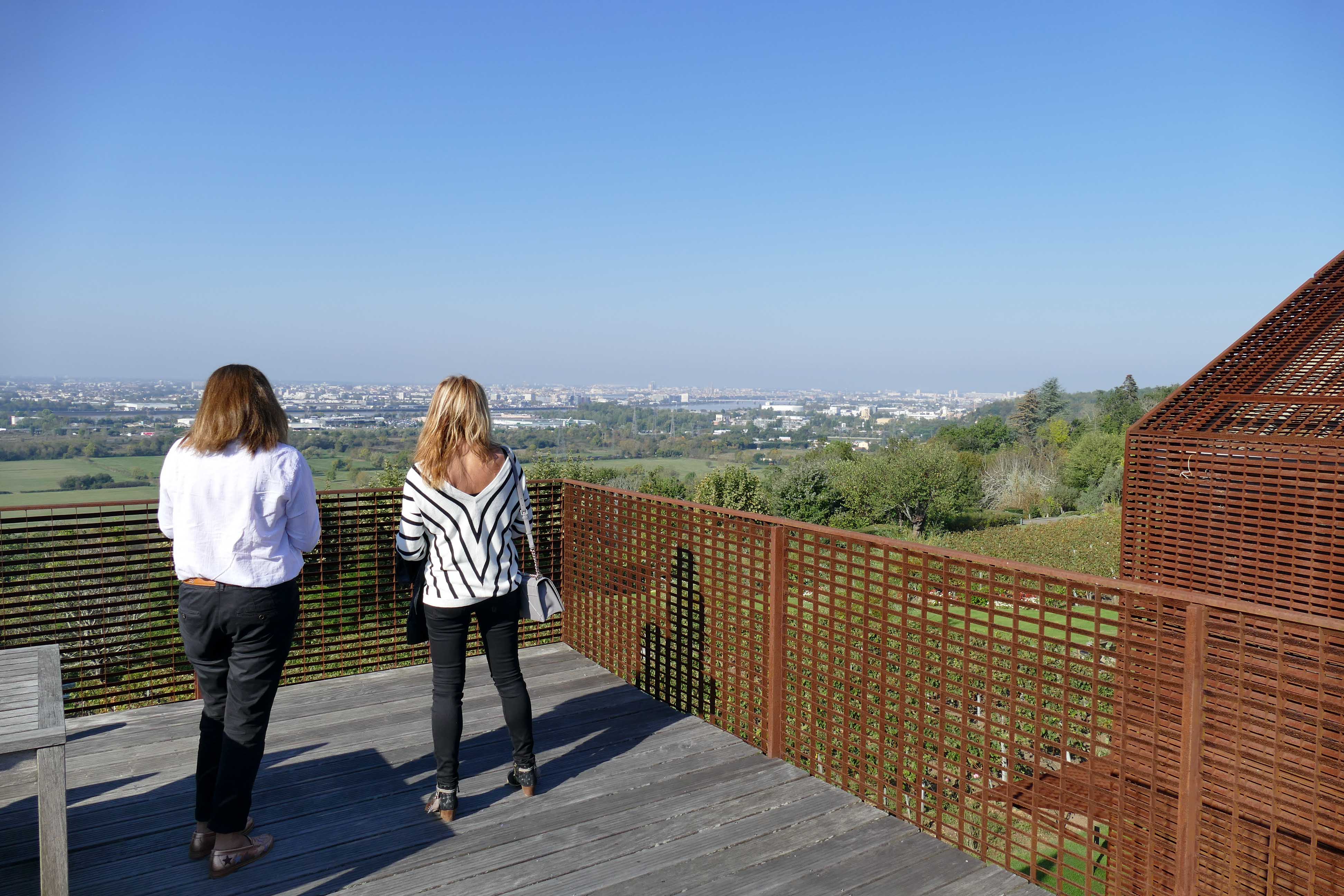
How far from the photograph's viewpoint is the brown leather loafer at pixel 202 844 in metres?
2.68

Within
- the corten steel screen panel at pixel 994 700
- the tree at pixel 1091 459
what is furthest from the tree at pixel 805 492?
the corten steel screen panel at pixel 994 700

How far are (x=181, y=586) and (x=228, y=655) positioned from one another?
0.26 meters

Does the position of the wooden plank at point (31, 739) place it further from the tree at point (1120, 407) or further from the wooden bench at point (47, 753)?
the tree at point (1120, 407)

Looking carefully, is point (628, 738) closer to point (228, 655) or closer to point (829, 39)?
point (228, 655)

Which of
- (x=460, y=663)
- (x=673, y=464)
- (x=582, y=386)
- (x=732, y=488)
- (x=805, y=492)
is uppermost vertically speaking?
(x=582, y=386)

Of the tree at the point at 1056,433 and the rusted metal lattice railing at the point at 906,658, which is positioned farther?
the tree at the point at 1056,433

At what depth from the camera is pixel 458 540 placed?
2854mm

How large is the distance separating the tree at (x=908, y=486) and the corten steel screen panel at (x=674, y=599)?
5462 centimetres

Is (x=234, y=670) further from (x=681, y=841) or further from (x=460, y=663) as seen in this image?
(x=681, y=841)

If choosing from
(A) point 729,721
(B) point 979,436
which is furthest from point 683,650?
(B) point 979,436

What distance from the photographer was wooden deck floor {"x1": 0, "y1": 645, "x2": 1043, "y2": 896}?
2559 mm

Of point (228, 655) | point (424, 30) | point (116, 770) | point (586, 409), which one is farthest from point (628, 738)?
point (586, 409)

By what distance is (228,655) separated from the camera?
100.0 inches

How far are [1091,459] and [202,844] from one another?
68103 mm
